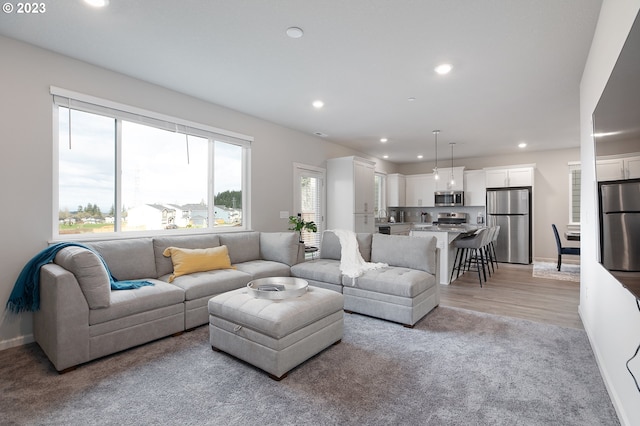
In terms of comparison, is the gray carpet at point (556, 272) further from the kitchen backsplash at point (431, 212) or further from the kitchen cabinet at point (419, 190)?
the kitchen cabinet at point (419, 190)

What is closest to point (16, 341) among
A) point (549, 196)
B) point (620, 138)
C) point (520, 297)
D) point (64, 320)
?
point (64, 320)

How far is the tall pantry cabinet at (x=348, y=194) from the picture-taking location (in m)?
6.19

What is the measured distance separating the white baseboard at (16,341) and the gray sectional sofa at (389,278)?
8.59 ft

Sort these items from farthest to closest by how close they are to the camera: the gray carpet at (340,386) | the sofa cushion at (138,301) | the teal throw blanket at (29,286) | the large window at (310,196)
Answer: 1. the large window at (310,196)
2. the teal throw blanket at (29,286)
3. the sofa cushion at (138,301)
4. the gray carpet at (340,386)

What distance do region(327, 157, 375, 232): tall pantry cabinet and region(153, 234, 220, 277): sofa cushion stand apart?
9.23 feet

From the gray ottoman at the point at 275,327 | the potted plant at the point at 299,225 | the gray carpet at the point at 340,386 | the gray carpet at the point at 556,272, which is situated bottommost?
the gray carpet at the point at 340,386

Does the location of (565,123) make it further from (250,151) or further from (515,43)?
(250,151)

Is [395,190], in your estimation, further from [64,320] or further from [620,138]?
[64,320]

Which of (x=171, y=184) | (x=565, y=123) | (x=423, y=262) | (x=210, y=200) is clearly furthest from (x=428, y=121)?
(x=171, y=184)

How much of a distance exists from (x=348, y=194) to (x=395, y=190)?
293 cm

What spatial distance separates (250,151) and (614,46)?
4.16 m

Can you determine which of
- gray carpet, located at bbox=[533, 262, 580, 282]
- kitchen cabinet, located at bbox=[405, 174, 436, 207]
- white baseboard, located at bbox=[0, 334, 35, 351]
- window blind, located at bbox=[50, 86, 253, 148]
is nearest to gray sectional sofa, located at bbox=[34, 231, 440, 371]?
white baseboard, located at bbox=[0, 334, 35, 351]

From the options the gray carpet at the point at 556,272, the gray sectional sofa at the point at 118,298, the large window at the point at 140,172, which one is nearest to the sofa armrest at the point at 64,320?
the gray sectional sofa at the point at 118,298

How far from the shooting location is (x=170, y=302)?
2.90 m
